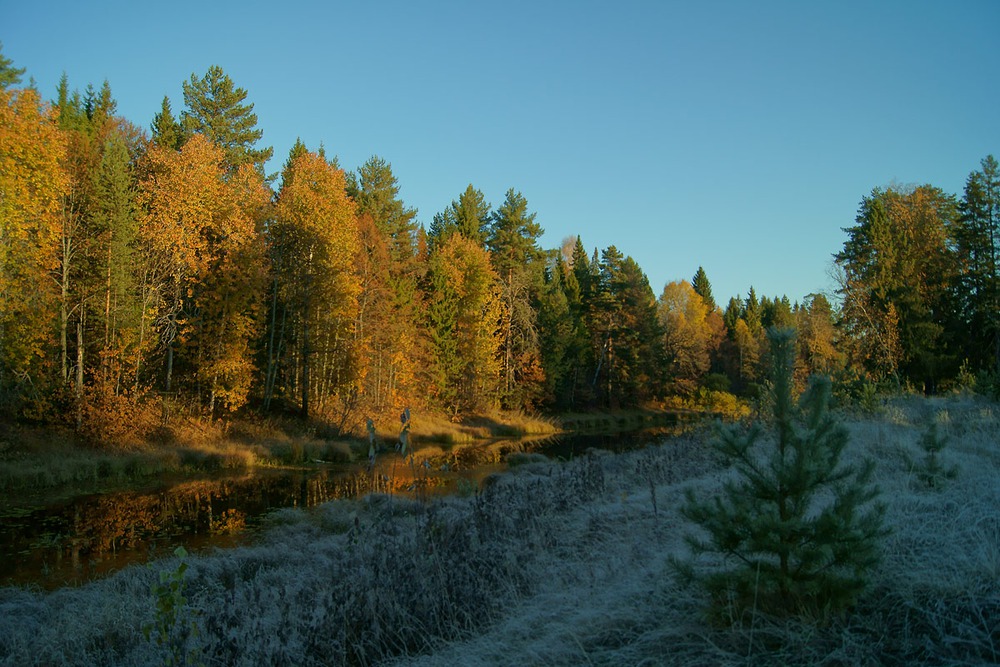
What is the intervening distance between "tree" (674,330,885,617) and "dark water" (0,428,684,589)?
324cm

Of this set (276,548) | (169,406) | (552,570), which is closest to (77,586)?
(276,548)

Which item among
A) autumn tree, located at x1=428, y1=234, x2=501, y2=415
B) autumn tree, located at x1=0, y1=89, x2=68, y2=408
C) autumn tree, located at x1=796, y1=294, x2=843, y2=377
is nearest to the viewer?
autumn tree, located at x1=0, y1=89, x2=68, y2=408

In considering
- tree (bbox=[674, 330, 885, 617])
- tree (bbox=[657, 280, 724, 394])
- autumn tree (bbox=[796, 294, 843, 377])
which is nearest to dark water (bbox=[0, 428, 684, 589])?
tree (bbox=[674, 330, 885, 617])

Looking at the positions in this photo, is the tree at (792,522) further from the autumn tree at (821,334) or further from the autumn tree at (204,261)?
the autumn tree at (821,334)

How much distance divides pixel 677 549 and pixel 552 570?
42.8 inches

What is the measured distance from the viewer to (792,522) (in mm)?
2693

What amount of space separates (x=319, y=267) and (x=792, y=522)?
23.3 m

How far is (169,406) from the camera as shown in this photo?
19.6 meters

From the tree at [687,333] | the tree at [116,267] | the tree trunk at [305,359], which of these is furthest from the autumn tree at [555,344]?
the tree at [116,267]

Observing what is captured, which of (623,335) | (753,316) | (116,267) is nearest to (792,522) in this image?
(116,267)

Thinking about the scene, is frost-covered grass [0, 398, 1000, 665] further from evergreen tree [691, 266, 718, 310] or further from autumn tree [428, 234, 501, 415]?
evergreen tree [691, 266, 718, 310]

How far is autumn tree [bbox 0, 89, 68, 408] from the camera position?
1428 centimetres

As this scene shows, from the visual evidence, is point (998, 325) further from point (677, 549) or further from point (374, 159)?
point (374, 159)

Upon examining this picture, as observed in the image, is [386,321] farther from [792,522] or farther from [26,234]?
[792,522]
